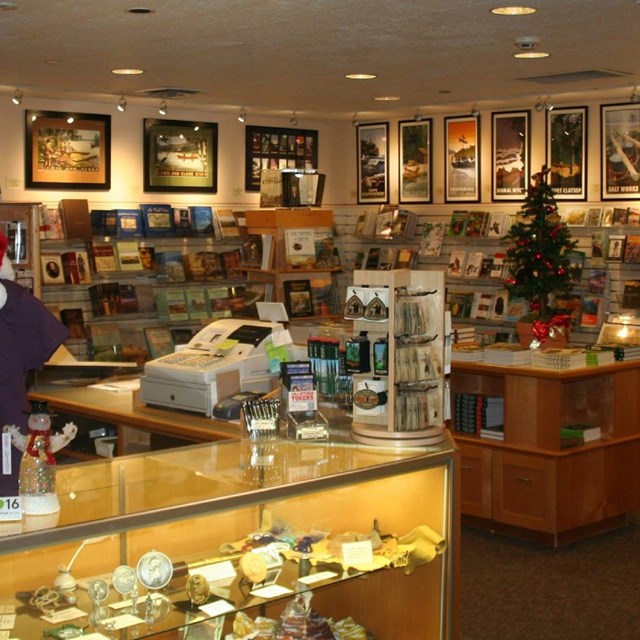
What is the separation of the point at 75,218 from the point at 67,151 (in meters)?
0.57

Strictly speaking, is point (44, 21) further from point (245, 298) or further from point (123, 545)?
point (245, 298)

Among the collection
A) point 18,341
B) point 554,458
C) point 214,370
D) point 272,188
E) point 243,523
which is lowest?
point 554,458

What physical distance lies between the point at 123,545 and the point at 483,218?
285 inches

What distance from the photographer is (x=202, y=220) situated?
386 inches

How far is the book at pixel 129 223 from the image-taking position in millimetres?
9219

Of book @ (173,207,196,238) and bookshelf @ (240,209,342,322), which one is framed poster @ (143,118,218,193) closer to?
book @ (173,207,196,238)

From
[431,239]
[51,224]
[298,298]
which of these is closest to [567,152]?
[431,239]

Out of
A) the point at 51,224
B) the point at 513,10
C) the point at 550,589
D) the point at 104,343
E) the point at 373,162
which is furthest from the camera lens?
the point at 373,162

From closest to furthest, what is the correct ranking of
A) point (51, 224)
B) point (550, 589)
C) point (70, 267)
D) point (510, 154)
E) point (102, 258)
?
point (550, 589), point (51, 224), point (70, 267), point (102, 258), point (510, 154)

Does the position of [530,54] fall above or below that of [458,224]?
above

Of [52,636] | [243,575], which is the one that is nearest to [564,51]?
[243,575]

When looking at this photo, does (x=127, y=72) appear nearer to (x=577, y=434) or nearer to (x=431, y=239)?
(x=577, y=434)

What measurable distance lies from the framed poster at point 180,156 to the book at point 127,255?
53cm

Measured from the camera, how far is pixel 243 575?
3092 millimetres
